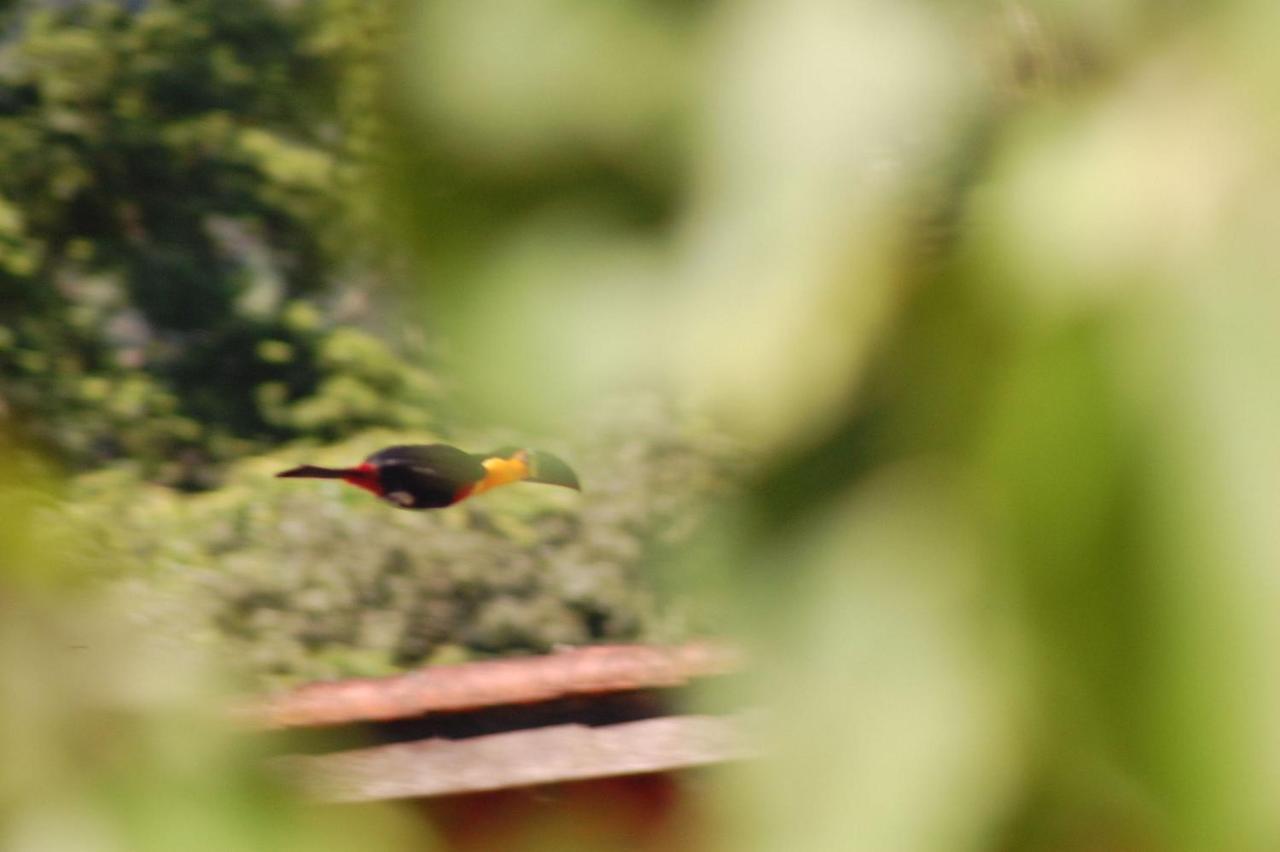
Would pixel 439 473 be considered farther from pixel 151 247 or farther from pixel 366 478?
pixel 151 247

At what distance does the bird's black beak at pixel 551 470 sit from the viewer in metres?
0.62

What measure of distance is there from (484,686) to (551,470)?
6.28 feet

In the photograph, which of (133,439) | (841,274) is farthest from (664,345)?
(133,439)

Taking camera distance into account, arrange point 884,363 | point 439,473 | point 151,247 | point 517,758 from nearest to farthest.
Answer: point 884,363
point 439,473
point 517,758
point 151,247

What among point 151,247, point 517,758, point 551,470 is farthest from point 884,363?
point 151,247

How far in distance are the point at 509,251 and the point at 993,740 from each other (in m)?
0.23

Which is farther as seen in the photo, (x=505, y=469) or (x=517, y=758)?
(x=517, y=758)

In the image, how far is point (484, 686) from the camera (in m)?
2.49

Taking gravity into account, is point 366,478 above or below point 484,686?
below

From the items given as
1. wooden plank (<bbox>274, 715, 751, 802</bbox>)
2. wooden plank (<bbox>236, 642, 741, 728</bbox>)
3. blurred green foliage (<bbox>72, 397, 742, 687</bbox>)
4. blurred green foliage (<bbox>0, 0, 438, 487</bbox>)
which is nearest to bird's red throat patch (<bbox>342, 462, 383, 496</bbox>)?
wooden plank (<bbox>274, 715, 751, 802</bbox>)

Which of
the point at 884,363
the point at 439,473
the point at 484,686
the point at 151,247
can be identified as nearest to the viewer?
the point at 884,363

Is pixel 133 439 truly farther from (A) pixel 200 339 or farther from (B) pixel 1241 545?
(B) pixel 1241 545

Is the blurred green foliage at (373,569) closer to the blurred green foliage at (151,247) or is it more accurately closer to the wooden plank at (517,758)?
the blurred green foliage at (151,247)

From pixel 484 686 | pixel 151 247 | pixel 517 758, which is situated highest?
pixel 151 247
